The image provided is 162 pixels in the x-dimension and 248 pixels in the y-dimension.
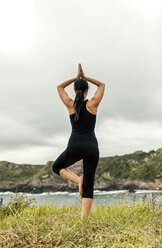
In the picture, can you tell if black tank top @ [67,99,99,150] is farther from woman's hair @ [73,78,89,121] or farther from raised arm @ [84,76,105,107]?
raised arm @ [84,76,105,107]

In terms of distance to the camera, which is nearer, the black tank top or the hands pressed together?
the black tank top

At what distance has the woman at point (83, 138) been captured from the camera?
475 centimetres

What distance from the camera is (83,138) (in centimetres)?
478

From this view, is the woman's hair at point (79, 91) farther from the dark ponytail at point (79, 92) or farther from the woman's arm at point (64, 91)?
the woman's arm at point (64, 91)

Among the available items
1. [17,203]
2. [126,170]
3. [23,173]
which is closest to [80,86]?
[17,203]

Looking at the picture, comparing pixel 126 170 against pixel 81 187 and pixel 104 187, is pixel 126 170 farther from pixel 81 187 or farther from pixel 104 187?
pixel 81 187

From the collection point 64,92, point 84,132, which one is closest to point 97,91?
point 64,92

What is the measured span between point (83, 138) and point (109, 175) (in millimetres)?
147233

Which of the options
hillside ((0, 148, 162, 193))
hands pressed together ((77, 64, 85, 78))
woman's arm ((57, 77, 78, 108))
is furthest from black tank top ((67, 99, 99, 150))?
hillside ((0, 148, 162, 193))

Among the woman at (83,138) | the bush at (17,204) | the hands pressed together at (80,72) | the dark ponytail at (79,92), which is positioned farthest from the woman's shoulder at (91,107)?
the bush at (17,204)

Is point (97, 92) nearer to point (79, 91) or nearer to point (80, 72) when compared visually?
point (79, 91)

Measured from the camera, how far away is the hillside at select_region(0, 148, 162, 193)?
13050 centimetres

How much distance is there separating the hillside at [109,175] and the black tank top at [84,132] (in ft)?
409

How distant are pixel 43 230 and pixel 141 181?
132354 millimetres
